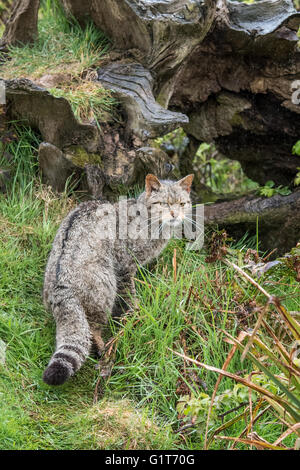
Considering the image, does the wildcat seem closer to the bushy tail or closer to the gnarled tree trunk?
the bushy tail

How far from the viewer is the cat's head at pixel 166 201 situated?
13.2ft

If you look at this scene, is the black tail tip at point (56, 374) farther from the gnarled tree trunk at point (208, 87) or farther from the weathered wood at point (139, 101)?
the weathered wood at point (139, 101)

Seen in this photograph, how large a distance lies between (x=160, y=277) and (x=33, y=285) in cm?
96

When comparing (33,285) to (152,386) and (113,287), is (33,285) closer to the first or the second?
(113,287)

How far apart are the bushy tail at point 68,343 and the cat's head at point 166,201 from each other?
1.09m

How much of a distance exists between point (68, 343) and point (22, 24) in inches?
128

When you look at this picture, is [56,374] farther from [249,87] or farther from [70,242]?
[249,87]

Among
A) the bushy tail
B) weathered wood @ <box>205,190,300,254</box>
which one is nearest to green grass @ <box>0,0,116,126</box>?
weathered wood @ <box>205,190,300,254</box>

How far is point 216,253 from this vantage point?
12.7 ft

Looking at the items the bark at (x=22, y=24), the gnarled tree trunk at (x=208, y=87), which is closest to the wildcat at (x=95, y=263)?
the gnarled tree trunk at (x=208, y=87)

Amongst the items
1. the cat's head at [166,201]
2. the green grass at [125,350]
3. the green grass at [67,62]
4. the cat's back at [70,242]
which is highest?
the green grass at [67,62]

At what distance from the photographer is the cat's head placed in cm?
402

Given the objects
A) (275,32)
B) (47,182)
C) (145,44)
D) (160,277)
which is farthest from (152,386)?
(275,32)

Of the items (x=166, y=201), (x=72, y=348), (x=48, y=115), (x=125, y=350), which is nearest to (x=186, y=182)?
(x=166, y=201)
